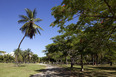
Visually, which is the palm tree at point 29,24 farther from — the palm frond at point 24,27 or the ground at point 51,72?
the ground at point 51,72

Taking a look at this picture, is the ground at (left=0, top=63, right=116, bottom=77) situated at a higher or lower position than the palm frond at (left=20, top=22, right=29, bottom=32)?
lower

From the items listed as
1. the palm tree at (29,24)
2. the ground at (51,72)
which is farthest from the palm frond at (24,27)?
the ground at (51,72)

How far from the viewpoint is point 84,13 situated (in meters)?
5.50

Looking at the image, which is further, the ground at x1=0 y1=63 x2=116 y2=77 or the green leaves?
the green leaves

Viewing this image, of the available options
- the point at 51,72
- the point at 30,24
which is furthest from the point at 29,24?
the point at 51,72

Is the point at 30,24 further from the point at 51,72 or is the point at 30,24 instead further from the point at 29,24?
the point at 51,72

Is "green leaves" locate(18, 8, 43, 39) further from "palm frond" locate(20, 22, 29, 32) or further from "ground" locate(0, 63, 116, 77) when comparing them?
"ground" locate(0, 63, 116, 77)

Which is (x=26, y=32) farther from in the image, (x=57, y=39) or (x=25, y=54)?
(x=25, y=54)

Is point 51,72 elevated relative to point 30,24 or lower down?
lower down

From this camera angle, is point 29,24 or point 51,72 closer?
point 51,72

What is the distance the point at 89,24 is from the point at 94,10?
1.49m

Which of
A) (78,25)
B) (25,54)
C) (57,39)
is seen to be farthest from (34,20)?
(25,54)

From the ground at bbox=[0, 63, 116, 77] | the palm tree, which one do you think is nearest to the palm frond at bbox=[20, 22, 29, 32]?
the palm tree

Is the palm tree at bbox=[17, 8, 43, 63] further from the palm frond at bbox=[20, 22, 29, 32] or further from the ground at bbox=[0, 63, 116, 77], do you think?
the ground at bbox=[0, 63, 116, 77]
